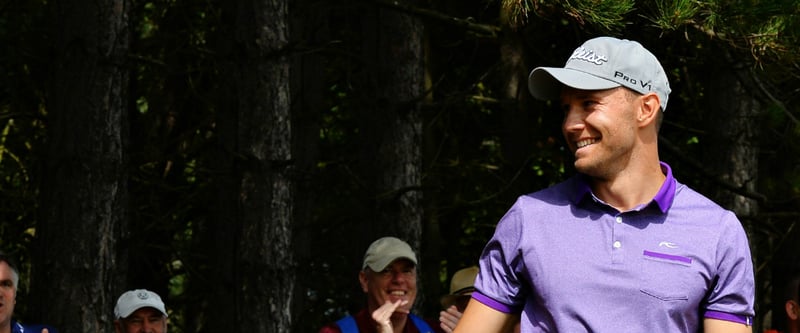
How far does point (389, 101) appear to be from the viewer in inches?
469

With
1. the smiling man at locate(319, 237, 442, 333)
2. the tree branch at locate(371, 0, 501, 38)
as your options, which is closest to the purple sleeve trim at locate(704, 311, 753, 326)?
the smiling man at locate(319, 237, 442, 333)

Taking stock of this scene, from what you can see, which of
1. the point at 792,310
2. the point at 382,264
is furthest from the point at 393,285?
the point at 792,310

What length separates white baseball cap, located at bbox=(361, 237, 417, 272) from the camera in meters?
7.32

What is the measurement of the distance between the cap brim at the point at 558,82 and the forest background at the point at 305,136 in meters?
1.30

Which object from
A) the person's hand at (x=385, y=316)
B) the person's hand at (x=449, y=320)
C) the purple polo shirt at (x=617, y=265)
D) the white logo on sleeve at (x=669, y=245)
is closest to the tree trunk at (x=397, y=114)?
the person's hand at (x=449, y=320)

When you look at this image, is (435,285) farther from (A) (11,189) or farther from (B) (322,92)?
(A) (11,189)

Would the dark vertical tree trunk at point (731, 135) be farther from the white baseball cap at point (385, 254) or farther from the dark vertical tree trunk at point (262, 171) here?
Result: the white baseball cap at point (385, 254)

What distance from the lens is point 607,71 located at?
3564 millimetres

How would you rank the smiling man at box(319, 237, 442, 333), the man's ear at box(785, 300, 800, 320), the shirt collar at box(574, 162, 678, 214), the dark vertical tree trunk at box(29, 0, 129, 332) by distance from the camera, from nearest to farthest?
the shirt collar at box(574, 162, 678, 214)
the man's ear at box(785, 300, 800, 320)
the smiling man at box(319, 237, 442, 333)
the dark vertical tree trunk at box(29, 0, 129, 332)

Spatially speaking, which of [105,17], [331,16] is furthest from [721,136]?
[331,16]

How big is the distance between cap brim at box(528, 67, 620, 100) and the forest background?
130 centimetres

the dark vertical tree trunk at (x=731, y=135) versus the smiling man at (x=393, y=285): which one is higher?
the dark vertical tree trunk at (x=731, y=135)

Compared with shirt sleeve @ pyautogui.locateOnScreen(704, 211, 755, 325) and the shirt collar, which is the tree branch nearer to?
the shirt collar

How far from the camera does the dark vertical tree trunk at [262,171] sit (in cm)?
1001
